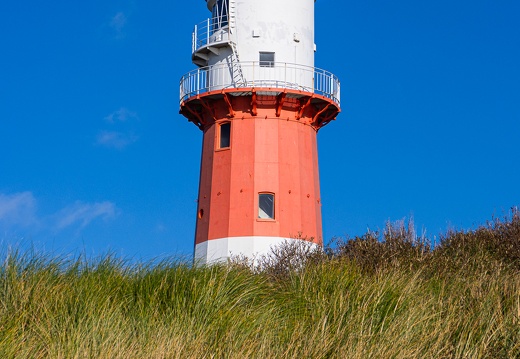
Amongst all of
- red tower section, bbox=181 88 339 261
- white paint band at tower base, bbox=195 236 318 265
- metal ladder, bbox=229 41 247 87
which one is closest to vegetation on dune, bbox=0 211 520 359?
white paint band at tower base, bbox=195 236 318 265

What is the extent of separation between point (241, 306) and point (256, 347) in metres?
2.15

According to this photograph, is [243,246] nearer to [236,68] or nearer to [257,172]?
[257,172]

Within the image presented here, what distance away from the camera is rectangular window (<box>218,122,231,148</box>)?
29328 mm

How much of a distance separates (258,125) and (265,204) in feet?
8.13

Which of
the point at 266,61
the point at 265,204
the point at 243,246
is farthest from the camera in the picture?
the point at 266,61

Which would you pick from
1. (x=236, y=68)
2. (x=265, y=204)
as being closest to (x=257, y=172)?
(x=265, y=204)

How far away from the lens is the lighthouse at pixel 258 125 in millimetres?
28203

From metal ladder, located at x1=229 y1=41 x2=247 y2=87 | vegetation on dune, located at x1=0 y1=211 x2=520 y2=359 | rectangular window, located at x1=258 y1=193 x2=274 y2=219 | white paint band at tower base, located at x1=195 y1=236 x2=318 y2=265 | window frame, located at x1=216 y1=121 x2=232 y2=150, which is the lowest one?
vegetation on dune, located at x1=0 y1=211 x2=520 y2=359

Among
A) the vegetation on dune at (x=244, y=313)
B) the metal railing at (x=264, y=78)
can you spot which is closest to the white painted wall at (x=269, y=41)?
the metal railing at (x=264, y=78)

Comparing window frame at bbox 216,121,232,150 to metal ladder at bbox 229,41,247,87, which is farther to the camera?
window frame at bbox 216,121,232,150

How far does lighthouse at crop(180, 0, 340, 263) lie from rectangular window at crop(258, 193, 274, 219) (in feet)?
0.10

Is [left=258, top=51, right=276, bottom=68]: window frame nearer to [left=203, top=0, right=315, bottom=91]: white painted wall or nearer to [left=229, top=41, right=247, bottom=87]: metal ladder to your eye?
[left=203, top=0, right=315, bottom=91]: white painted wall

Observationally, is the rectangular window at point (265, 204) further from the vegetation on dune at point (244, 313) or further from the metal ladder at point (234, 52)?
the vegetation on dune at point (244, 313)

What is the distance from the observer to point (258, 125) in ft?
94.6
